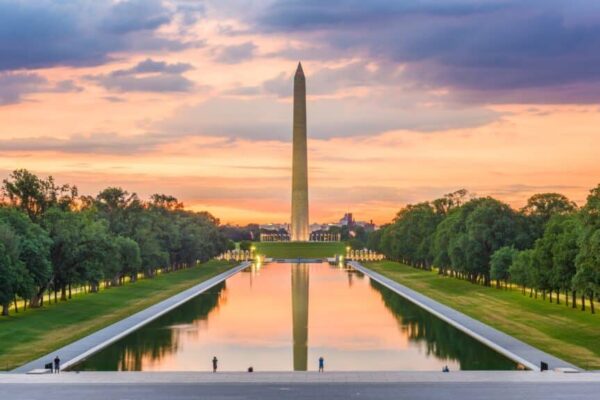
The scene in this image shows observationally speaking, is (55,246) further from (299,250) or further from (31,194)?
(299,250)

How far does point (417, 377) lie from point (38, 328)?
954 inches

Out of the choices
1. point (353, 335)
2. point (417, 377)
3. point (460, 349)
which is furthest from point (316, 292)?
point (417, 377)

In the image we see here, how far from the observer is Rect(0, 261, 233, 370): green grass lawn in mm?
43344

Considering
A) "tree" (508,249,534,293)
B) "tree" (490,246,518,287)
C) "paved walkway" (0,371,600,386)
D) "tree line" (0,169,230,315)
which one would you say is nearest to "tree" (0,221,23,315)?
"tree line" (0,169,230,315)

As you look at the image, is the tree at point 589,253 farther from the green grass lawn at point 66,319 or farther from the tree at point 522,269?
the green grass lawn at point 66,319

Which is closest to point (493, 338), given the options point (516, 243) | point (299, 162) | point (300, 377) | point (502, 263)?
point (300, 377)

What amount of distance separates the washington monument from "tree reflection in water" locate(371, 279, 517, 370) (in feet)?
278

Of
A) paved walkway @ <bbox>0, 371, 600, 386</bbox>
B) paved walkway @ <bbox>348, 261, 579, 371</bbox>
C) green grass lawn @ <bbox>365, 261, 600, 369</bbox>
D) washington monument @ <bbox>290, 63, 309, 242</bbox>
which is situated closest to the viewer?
paved walkway @ <bbox>0, 371, 600, 386</bbox>

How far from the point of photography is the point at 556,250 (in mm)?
63344

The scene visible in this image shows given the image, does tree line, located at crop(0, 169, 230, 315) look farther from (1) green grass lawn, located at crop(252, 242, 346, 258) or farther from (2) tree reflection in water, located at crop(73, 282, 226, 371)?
(1) green grass lawn, located at crop(252, 242, 346, 258)

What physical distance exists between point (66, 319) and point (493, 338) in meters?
25.3

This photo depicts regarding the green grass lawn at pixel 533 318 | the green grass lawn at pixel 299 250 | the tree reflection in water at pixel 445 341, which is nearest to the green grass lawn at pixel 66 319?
the tree reflection in water at pixel 445 341

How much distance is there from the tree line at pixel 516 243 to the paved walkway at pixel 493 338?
254 inches

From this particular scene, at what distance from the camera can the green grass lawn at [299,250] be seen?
15662 centimetres
